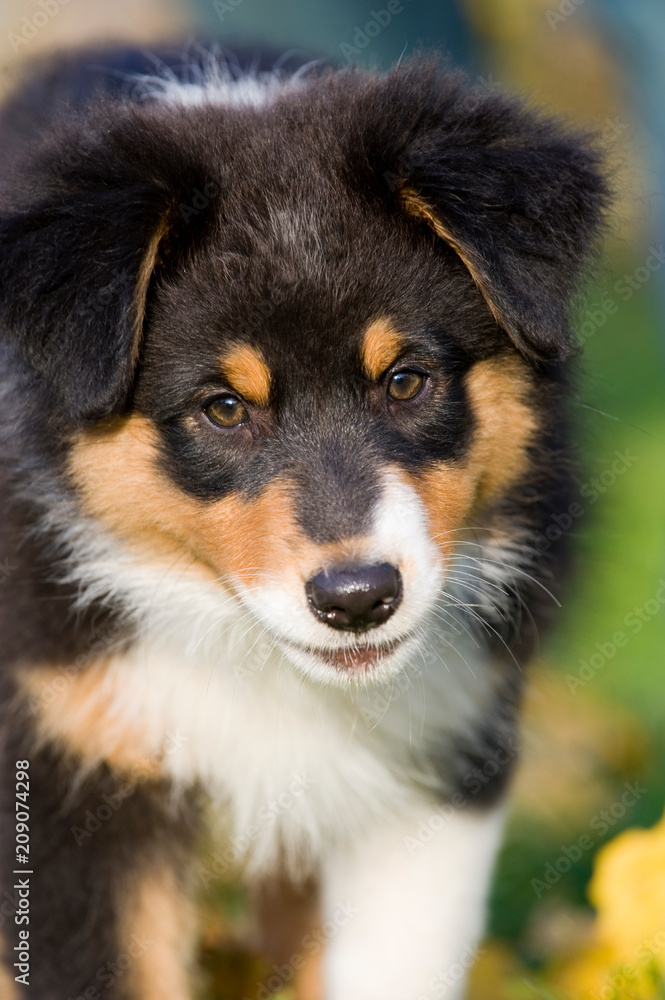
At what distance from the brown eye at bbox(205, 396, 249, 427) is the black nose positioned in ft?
1.58

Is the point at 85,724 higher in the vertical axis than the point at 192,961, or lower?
higher

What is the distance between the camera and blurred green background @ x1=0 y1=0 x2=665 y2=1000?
12.9ft

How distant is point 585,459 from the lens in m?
3.62

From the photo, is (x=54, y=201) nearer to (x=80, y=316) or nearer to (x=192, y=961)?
(x=80, y=316)

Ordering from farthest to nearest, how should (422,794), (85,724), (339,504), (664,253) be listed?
(664,253) → (422,794) → (85,724) → (339,504)

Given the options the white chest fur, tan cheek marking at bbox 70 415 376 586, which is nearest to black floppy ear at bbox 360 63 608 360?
tan cheek marking at bbox 70 415 376 586

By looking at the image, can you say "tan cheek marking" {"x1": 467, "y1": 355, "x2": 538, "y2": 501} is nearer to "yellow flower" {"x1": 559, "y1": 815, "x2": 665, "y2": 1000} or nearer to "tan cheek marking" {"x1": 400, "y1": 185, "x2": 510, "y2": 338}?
"tan cheek marking" {"x1": 400, "y1": 185, "x2": 510, "y2": 338}

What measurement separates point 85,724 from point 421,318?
4.67 feet

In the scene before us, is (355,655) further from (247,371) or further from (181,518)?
(247,371)

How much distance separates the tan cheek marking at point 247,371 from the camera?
2820mm

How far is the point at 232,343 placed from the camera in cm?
284

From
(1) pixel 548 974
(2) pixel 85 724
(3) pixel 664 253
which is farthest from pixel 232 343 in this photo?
(3) pixel 664 253

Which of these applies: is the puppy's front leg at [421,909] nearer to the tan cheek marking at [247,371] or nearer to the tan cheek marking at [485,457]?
the tan cheek marking at [485,457]

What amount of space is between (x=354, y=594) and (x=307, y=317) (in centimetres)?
67
